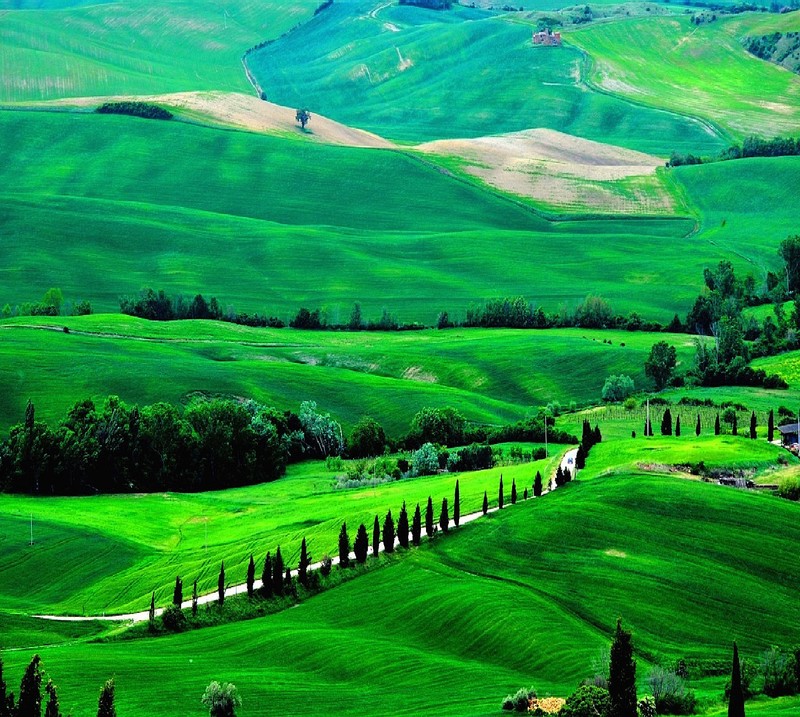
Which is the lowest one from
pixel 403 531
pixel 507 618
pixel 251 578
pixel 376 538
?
pixel 507 618

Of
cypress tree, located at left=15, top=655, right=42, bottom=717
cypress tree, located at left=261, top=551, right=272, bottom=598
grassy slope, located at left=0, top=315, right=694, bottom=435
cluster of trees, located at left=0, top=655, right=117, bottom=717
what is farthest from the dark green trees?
grassy slope, located at left=0, top=315, right=694, bottom=435

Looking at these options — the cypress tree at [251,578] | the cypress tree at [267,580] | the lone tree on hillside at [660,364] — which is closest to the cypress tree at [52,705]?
the cypress tree at [251,578]

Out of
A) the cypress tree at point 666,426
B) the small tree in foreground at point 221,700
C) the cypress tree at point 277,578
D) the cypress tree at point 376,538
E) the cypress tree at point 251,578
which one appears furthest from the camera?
the cypress tree at point 666,426

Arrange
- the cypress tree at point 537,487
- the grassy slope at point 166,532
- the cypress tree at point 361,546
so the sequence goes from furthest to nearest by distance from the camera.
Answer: the cypress tree at point 537,487, the grassy slope at point 166,532, the cypress tree at point 361,546

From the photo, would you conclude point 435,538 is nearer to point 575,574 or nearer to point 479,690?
point 575,574

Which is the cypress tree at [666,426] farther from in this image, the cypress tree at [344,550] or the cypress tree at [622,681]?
the cypress tree at [622,681]

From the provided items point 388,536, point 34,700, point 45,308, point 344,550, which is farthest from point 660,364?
point 34,700

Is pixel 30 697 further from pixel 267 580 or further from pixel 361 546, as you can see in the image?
pixel 361 546
